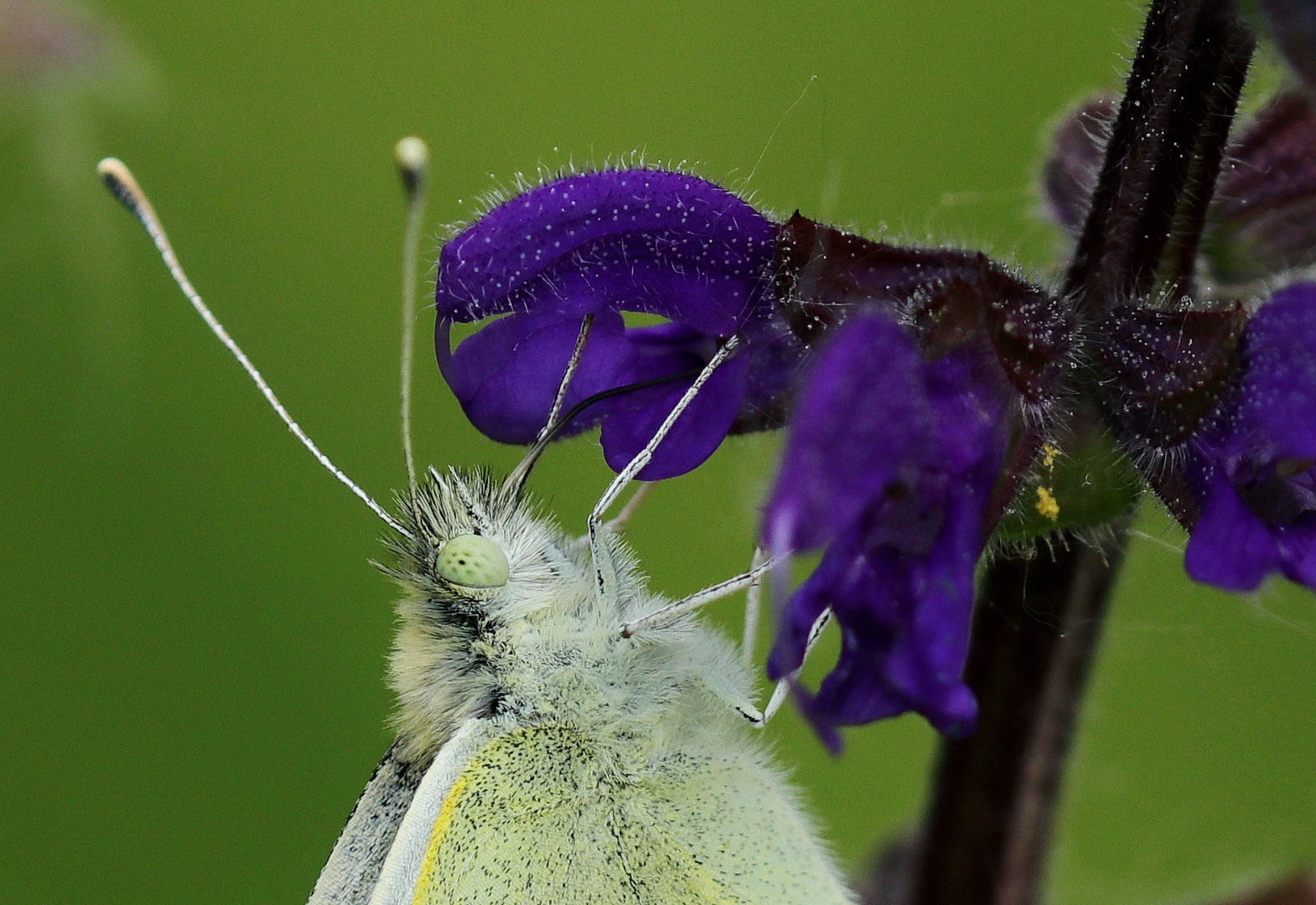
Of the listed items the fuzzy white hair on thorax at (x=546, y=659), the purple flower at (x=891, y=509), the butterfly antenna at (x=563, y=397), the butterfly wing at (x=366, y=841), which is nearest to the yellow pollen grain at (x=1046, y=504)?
the purple flower at (x=891, y=509)

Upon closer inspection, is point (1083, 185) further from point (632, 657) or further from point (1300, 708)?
point (1300, 708)

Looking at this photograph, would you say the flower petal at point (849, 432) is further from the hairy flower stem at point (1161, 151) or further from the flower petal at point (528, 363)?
the flower petal at point (528, 363)

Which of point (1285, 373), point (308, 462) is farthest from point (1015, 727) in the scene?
point (308, 462)

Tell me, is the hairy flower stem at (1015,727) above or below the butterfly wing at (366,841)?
above

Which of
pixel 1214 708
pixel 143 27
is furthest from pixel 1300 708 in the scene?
pixel 143 27

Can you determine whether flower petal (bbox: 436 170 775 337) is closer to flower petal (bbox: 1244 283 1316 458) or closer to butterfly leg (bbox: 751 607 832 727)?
butterfly leg (bbox: 751 607 832 727)

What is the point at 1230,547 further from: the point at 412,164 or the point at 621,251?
the point at 412,164

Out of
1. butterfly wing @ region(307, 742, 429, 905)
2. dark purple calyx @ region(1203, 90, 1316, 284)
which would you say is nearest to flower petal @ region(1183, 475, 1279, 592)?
dark purple calyx @ region(1203, 90, 1316, 284)
